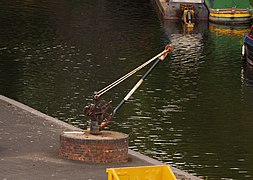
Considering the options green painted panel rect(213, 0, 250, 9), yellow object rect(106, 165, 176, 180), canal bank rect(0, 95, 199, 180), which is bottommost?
green painted panel rect(213, 0, 250, 9)

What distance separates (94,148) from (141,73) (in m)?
21.0

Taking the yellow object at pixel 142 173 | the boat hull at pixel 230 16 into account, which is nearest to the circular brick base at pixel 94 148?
the yellow object at pixel 142 173

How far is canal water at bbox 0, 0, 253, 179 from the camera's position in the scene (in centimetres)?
3008

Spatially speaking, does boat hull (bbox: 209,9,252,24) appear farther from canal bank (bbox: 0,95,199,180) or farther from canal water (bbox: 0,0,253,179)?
canal bank (bbox: 0,95,199,180)

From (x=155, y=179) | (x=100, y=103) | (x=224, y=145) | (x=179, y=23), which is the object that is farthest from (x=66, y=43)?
(x=155, y=179)

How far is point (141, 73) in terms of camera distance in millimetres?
43094

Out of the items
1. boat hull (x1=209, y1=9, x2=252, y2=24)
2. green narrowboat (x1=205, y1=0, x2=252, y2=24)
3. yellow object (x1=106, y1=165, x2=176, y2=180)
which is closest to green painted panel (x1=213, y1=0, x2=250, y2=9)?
green narrowboat (x1=205, y1=0, x2=252, y2=24)

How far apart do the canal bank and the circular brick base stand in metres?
0.18

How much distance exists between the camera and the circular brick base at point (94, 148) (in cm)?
2219

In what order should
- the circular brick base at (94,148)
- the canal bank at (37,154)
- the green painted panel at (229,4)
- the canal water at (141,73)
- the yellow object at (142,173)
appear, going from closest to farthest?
1. the yellow object at (142,173)
2. the canal bank at (37,154)
3. the circular brick base at (94,148)
4. the canal water at (141,73)
5. the green painted panel at (229,4)

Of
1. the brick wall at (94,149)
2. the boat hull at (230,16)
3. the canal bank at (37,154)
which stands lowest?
the boat hull at (230,16)

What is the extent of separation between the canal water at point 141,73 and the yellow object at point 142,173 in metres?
7.63

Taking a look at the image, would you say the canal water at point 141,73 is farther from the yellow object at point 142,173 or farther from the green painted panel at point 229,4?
the yellow object at point 142,173

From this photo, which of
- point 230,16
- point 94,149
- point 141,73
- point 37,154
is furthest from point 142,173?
point 230,16
